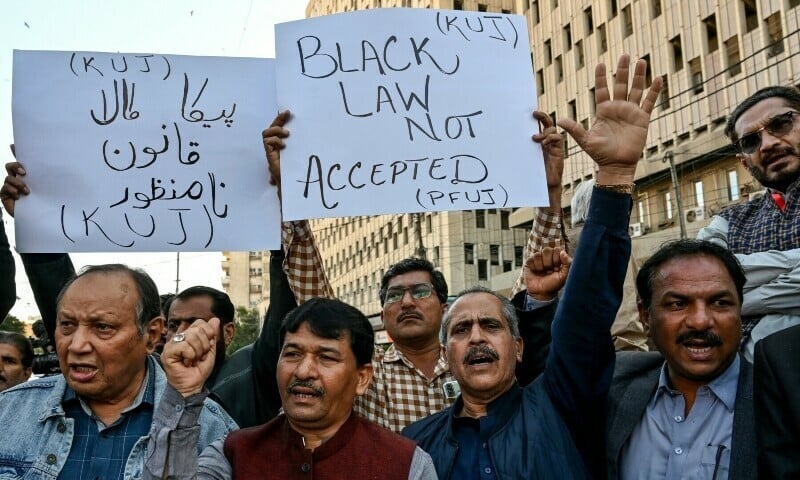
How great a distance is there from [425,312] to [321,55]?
4.81 ft

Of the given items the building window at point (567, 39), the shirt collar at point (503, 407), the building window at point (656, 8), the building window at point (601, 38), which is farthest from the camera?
the building window at point (567, 39)

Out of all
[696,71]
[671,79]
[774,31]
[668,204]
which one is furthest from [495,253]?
[774,31]

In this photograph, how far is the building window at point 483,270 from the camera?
139ft

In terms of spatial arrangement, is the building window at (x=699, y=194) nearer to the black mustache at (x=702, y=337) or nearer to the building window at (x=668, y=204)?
the building window at (x=668, y=204)

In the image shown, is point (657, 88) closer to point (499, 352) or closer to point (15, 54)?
point (499, 352)

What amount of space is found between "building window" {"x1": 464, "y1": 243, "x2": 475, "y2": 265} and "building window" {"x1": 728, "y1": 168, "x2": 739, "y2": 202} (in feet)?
68.0

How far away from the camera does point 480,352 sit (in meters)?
2.73

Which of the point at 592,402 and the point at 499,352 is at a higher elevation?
the point at 499,352

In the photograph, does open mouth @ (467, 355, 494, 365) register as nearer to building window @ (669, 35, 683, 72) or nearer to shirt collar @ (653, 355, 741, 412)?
shirt collar @ (653, 355, 741, 412)

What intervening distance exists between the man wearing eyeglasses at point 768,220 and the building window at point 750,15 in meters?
22.7

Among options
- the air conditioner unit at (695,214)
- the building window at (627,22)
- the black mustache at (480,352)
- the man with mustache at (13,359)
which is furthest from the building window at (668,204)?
the black mustache at (480,352)

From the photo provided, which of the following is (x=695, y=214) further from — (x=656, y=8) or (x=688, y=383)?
(x=688, y=383)

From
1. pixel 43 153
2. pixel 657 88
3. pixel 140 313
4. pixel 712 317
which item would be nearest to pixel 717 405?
pixel 712 317

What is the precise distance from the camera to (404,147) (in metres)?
3.09
